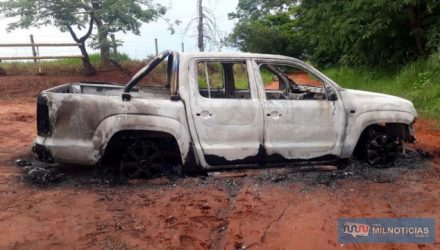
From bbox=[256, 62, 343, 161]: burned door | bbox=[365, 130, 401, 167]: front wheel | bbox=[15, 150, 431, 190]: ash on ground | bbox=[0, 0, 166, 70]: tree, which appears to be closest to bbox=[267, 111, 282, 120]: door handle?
bbox=[256, 62, 343, 161]: burned door

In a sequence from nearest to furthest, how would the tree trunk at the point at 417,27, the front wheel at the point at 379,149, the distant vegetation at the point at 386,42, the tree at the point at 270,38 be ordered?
1. the front wheel at the point at 379,149
2. the distant vegetation at the point at 386,42
3. the tree trunk at the point at 417,27
4. the tree at the point at 270,38

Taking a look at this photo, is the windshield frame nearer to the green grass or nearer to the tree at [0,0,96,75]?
the green grass

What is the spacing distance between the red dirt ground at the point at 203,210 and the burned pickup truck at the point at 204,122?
0.37m

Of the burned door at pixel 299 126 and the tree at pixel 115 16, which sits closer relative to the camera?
the burned door at pixel 299 126

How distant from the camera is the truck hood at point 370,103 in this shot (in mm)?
5605

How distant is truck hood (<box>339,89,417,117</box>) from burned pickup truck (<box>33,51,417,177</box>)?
0.05 ft

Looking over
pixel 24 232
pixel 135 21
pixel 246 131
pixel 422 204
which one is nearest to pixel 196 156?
pixel 246 131

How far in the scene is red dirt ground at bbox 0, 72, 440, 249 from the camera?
3.97 m

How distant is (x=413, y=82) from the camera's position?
1142 cm

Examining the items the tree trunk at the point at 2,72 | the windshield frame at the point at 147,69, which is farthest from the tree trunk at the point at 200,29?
the tree trunk at the point at 2,72

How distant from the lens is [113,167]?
568cm

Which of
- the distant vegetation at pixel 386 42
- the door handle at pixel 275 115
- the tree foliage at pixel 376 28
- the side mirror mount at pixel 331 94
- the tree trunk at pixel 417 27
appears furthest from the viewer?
the tree trunk at pixel 417 27

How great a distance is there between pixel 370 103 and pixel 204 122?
2.26 m

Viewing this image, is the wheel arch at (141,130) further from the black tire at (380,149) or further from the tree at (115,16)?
the tree at (115,16)
